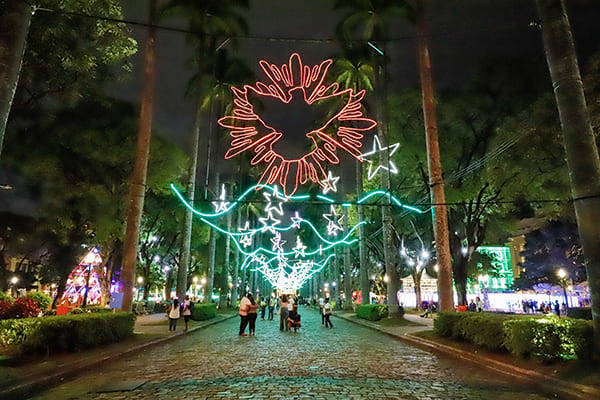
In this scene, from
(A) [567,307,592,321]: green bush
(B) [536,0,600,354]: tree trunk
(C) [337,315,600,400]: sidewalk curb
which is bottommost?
(C) [337,315,600,400]: sidewalk curb

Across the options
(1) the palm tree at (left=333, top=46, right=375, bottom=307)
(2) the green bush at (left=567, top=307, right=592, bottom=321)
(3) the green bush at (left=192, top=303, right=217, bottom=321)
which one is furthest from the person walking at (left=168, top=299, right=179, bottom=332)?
(2) the green bush at (left=567, top=307, right=592, bottom=321)

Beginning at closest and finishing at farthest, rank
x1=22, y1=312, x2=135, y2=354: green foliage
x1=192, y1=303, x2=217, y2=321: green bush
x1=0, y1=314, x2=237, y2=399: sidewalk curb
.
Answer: x1=0, y1=314, x2=237, y2=399: sidewalk curb
x1=22, y1=312, x2=135, y2=354: green foliage
x1=192, y1=303, x2=217, y2=321: green bush

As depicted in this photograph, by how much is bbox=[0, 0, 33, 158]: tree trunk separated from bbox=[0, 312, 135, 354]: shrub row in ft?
16.1

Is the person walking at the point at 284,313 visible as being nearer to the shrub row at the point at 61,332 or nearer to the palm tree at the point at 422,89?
the palm tree at the point at 422,89

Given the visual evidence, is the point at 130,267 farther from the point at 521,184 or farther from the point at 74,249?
the point at 74,249

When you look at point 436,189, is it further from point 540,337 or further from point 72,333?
point 72,333

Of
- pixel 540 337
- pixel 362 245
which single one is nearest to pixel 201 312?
pixel 362 245

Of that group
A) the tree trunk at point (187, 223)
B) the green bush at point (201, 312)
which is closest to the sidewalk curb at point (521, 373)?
the tree trunk at point (187, 223)

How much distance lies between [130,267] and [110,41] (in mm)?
8318

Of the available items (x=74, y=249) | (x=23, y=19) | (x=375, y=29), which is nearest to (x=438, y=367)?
(x=23, y=19)

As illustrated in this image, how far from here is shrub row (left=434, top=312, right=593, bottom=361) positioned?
354 inches

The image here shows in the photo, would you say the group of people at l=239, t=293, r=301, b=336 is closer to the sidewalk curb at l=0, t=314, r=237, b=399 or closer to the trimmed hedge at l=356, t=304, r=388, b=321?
the sidewalk curb at l=0, t=314, r=237, b=399

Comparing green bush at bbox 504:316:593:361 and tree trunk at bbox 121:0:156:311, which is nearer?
green bush at bbox 504:316:593:361

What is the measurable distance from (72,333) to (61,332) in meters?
0.49
